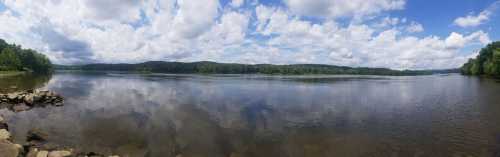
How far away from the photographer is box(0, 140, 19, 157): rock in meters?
9.99

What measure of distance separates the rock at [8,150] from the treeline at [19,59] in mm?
104069

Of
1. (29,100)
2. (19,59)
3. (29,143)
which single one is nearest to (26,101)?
(29,100)

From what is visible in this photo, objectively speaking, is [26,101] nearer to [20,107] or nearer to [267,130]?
[20,107]

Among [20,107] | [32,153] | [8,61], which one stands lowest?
[32,153]

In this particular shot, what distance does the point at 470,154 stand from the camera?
1287cm

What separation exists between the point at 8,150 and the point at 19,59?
120 metres

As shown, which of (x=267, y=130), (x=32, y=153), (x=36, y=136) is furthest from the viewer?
(x=267, y=130)

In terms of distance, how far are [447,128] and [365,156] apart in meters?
10.1

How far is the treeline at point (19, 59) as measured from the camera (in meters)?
88.3

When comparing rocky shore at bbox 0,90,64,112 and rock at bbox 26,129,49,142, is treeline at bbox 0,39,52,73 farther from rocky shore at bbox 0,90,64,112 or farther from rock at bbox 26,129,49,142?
rock at bbox 26,129,49,142

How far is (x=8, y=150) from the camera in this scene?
33.7 ft

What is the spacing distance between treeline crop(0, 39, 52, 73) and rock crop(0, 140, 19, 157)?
10407 centimetres

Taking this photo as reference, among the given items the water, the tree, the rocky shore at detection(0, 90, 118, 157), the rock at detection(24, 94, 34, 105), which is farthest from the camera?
the tree

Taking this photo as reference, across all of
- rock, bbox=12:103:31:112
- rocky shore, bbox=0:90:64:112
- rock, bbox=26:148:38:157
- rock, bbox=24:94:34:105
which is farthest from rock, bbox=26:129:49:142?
rock, bbox=24:94:34:105
